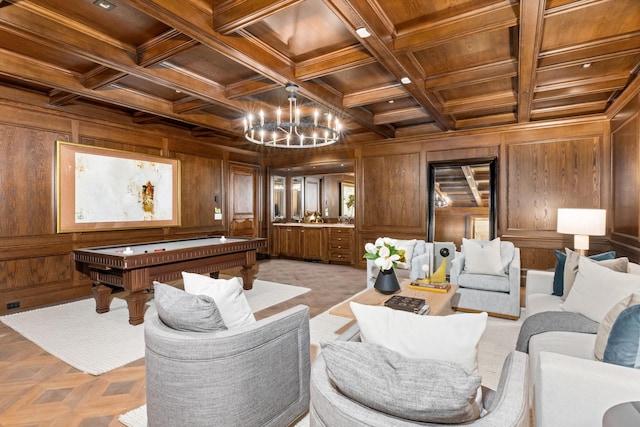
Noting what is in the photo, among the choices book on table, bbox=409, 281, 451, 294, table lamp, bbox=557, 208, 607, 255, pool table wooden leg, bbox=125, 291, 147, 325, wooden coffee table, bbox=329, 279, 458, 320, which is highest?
table lamp, bbox=557, 208, 607, 255

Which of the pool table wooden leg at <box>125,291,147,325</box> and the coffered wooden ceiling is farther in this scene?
the pool table wooden leg at <box>125,291,147,325</box>

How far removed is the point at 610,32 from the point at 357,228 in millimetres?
4791

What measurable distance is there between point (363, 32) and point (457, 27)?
778 mm

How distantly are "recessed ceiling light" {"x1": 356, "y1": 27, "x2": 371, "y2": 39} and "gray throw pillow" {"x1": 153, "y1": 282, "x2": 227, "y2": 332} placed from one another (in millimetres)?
2228

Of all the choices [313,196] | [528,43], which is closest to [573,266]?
[528,43]

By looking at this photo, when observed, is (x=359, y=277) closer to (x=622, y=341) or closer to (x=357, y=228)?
(x=357, y=228)

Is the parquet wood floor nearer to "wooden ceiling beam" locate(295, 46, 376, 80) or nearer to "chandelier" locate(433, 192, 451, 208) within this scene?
"wooden ceiling beam" locate(295, 46, 376, 80)

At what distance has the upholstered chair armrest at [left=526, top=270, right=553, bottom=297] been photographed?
126 inches

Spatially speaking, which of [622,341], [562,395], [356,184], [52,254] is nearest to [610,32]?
[622,341]

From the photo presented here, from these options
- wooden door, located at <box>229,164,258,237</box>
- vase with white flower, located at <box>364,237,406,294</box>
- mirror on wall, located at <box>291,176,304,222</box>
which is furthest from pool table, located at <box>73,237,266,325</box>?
mirror on wall, located at <box>291,176,304,222</box>

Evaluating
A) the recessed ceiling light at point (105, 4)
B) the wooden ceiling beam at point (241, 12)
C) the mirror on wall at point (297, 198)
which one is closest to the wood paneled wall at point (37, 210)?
the recessed ceiling light at point (105, 4)

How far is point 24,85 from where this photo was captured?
4.10 meters

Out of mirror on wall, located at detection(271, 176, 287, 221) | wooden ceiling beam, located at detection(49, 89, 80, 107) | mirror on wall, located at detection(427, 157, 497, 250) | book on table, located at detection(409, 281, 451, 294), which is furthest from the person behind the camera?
mirror on wall, located at detection(271, 176, 287, 221)

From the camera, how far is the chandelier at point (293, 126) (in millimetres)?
3684
